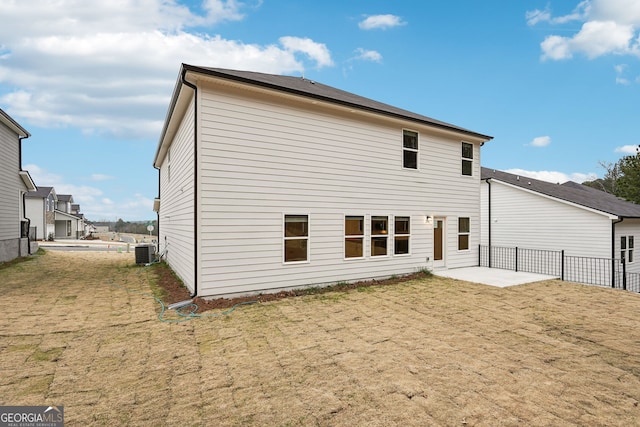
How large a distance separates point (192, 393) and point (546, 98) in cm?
2788

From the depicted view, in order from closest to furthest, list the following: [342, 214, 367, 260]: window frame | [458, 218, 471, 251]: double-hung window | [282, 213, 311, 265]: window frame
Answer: [282, 213, 311, 265]: window frame, [342, 214, 367, 260]: window frame, [458, 218, 471, 251]: double-hung window

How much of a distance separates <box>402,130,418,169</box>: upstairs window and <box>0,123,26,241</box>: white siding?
1767 cm

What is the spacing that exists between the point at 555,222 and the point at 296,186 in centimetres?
1481

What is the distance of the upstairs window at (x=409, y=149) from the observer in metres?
10.8

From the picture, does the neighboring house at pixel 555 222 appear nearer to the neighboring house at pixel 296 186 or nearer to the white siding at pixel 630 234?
the white siding at pixel 630 234

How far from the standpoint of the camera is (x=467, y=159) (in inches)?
502

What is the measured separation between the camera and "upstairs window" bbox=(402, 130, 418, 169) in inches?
427

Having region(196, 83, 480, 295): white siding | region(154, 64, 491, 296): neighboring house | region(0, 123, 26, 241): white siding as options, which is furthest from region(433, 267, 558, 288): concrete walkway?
region(0, 123, 26, 241): white siding

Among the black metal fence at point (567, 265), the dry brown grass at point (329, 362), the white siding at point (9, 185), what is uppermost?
the white siding at point (9, 185)

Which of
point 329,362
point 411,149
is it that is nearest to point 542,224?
point 411,149

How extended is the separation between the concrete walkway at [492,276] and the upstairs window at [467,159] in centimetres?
420

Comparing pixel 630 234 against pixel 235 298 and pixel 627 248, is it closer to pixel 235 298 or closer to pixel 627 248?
pixel 627 248

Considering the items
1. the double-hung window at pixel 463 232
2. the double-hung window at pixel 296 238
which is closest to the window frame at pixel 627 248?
the double-hung window at pixel 463 232

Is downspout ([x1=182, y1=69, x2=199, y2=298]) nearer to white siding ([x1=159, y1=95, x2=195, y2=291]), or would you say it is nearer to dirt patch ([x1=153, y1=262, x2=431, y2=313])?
white siding ([x1=159, y1=95, x2=195, y2=291])
